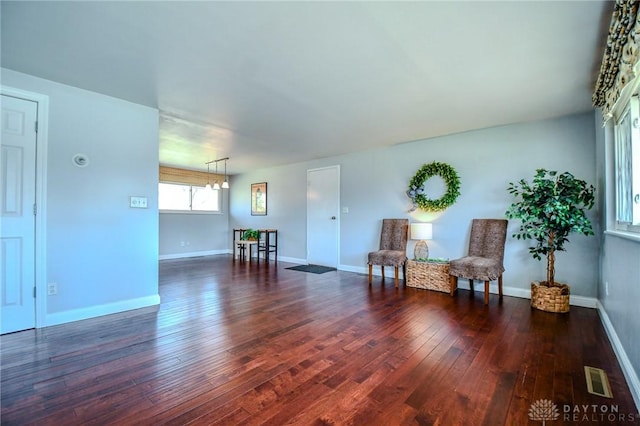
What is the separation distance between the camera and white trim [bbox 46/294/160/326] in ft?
8.91

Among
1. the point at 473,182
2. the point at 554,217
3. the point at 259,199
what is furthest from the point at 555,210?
the point at 259,199

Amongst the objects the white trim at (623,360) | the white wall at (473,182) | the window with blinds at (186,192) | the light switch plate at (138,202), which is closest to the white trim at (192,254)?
the window with blinds at (186,192)

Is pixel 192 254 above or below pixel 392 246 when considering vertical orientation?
below

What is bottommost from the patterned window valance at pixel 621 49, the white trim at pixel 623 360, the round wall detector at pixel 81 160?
the white trim at pixel 623 360

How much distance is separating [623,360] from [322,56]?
117 inches

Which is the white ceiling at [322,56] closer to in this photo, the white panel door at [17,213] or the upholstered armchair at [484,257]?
the white panel door at [17,213]

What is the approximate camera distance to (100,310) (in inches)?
116

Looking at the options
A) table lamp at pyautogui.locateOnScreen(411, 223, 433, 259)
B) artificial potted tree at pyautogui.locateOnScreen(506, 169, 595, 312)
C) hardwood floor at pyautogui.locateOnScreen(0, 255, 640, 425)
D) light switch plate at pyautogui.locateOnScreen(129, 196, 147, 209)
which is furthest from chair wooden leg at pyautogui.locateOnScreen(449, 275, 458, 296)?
light switch plate at pyautogui.locateOnScreen(129, 196, 147, 209)

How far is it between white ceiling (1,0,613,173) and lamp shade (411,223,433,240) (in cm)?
144

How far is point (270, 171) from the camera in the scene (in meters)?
Result: 7.06

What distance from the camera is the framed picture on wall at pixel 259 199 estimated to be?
7207 millimetres

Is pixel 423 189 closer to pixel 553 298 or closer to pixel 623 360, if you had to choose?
pixel 553 298

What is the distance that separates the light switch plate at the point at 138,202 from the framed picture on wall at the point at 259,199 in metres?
3.96

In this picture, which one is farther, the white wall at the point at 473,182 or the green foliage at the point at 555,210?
the white wall at the point at 473,182
